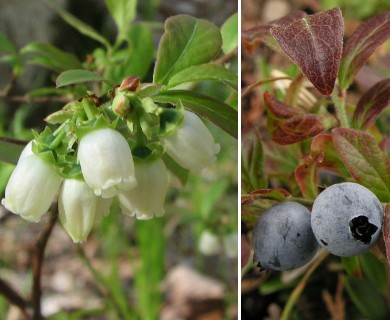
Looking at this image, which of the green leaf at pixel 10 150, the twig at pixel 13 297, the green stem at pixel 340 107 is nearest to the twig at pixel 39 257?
the twig at pixel 13 297

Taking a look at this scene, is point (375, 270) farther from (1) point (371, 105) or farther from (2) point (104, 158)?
(2) point (104, 158)

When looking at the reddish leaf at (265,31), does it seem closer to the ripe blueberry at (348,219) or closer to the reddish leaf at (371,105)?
the reddish leaf at (371,105)

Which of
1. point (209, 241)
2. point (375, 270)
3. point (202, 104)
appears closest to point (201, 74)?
point (202, 104)

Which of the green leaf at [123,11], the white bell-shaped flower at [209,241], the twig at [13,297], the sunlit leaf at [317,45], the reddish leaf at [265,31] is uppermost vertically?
the sunlit leaf at [317,45]

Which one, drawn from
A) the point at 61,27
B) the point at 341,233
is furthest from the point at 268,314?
the point at 61,27

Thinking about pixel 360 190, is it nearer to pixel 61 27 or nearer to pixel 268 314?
pixel 268 314

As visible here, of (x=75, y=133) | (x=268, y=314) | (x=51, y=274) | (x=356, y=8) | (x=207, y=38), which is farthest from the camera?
(x=51, y=274)

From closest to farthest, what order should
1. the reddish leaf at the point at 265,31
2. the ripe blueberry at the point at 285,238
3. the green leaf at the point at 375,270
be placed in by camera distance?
the ripe blueberry at the point at 285,238
the reddish leaf at the point at 265,31
the green leaf at the point at 375,270
